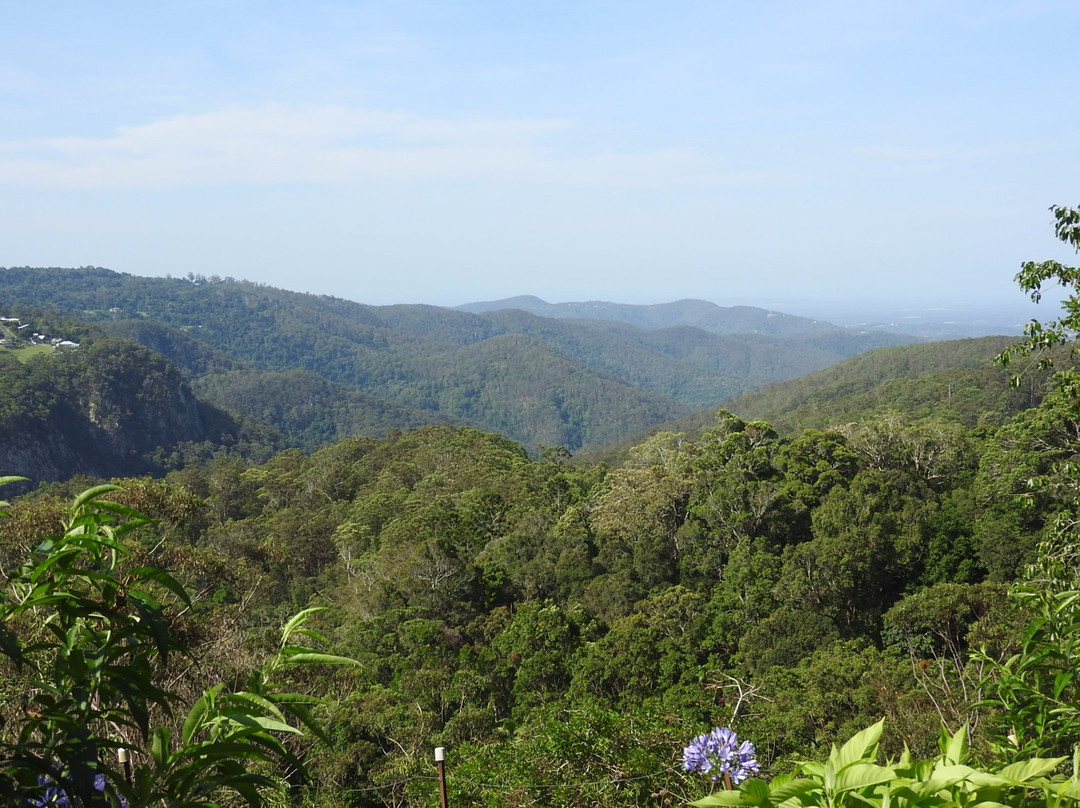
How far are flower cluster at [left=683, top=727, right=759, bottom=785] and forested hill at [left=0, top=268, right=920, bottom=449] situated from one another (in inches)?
3411

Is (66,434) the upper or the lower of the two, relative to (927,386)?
lower

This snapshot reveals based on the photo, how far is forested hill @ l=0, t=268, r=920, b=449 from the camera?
310ft

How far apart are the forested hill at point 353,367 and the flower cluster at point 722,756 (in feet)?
284

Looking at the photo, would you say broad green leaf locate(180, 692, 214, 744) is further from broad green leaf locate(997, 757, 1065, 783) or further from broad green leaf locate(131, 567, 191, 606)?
broad green leaf locate(997, 757, 1065, 783)

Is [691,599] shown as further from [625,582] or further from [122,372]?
[122,372]

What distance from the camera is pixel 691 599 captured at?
15.0 metres

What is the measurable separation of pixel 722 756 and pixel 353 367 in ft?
450

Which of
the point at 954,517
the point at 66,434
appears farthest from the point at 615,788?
the point at 66,434

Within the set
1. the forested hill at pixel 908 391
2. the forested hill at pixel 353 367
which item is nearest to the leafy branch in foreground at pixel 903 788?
the forested hill at pixel 908 391

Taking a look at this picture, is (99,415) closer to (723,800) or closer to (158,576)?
(158,576)

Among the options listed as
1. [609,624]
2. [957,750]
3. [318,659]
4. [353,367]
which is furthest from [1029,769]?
[353,367]

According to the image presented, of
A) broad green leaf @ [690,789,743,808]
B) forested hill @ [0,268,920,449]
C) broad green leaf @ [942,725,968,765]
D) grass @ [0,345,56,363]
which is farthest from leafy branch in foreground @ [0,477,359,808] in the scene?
forested hill @ [0,268,920,449]

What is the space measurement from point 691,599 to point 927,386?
34.8 m

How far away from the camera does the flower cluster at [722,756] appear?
78.0 inches
